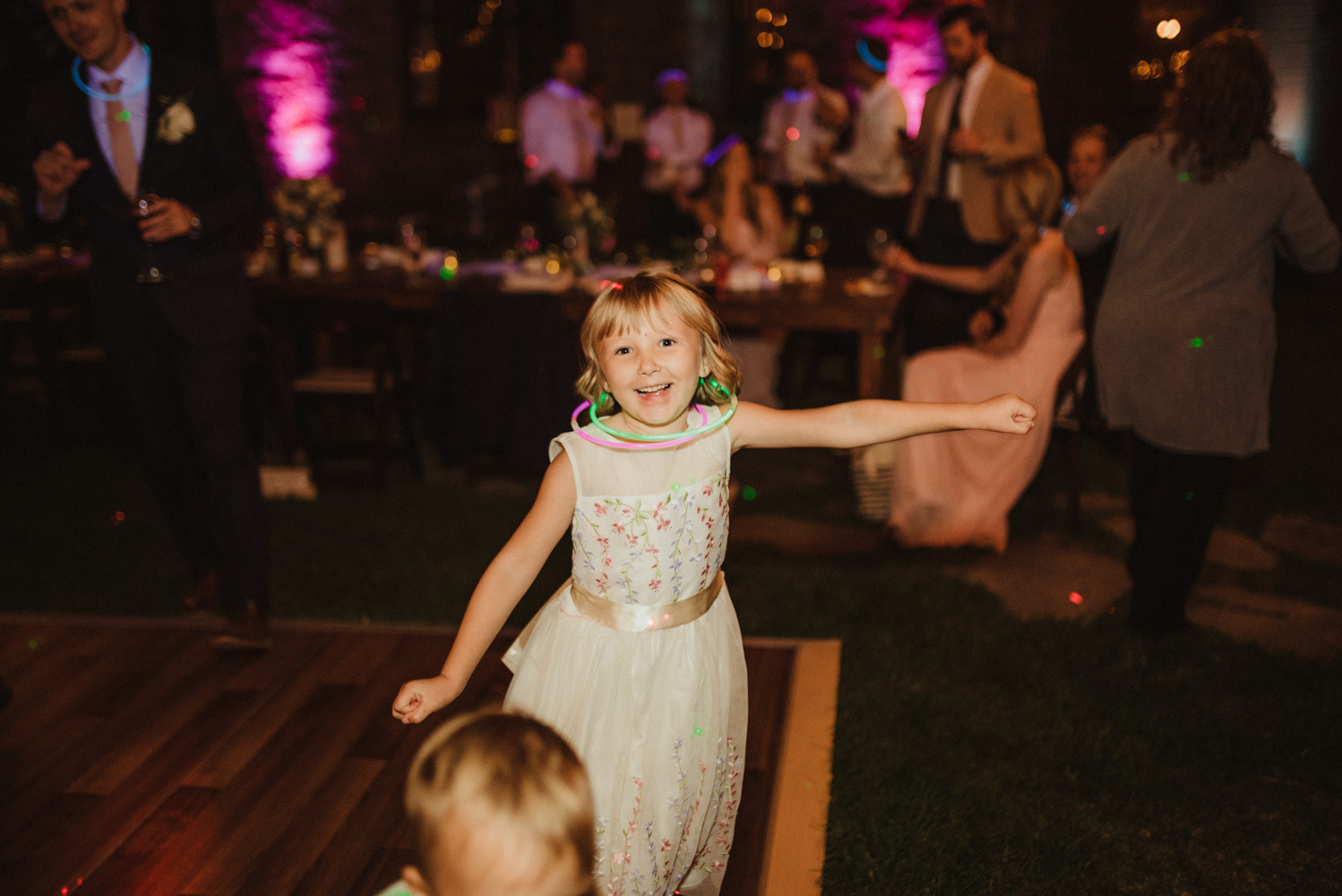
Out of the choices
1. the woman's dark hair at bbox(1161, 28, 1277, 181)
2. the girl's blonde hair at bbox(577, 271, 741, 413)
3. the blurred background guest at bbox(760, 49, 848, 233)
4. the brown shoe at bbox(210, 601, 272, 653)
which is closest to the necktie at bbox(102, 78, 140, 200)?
the brown shoe at bbox(210, 601, 272, 653)

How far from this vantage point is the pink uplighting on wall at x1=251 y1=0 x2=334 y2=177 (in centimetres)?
889

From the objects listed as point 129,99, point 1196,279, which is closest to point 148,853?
point 129,99

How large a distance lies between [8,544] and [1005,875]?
3.77m

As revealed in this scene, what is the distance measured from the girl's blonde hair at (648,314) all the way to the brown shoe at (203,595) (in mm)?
2174

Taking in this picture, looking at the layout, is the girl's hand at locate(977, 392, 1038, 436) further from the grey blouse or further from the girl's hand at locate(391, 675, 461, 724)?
the grey blouse

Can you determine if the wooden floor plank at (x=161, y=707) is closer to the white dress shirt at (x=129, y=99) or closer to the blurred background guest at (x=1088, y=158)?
the white dress shirt at (x=129, y=99)

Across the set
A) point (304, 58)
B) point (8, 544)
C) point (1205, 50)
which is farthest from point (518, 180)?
point (1205, 50)

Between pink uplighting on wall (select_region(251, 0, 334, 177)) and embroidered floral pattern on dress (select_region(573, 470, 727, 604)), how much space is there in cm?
826

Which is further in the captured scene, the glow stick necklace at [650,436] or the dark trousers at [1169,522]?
the dark trousers at [1169,522]

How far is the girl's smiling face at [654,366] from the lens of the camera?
1.55 metres

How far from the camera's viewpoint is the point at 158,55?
2830 mm

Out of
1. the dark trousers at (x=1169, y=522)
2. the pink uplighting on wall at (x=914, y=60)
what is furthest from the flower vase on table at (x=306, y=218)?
the pink uplighting on wall at (x=914, y=60)

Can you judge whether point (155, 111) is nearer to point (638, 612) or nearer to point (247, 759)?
point (247, 759)

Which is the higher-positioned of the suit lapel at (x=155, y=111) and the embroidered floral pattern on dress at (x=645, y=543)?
the suit lapel at (x=155, y=111)
